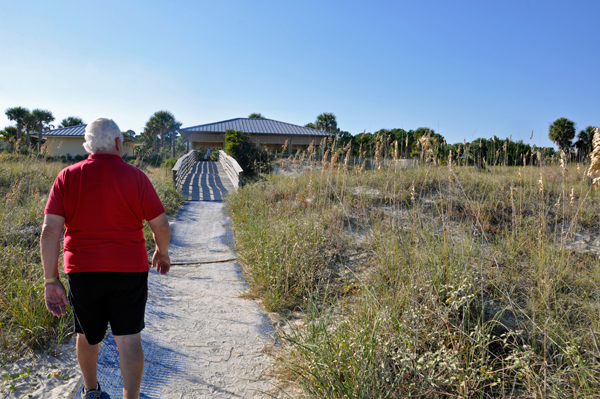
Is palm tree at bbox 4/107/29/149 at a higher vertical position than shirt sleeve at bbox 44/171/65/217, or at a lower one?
higher

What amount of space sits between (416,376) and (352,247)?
2.67m

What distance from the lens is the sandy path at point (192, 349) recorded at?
7.66 feet

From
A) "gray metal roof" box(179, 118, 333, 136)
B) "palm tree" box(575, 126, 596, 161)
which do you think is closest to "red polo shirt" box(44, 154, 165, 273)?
"palm tree" box(575, 126, 596, 161)

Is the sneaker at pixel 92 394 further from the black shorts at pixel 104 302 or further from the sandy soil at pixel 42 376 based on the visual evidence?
the black shorts at pixel 104 302

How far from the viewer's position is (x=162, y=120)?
4909 cm

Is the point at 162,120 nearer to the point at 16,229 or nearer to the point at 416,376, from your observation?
the point at 16,229

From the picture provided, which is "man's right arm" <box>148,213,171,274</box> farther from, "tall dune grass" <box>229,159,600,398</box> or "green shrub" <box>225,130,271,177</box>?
"green shrub" <box>225,130,271,177</box>

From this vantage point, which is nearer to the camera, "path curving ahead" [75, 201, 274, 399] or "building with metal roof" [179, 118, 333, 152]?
"path curving ahead" [75, 201, 274, 399]

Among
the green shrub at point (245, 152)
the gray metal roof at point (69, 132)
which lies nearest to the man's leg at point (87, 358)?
the green shrub at point (245, 152)

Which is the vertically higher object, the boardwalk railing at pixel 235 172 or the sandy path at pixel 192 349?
the boardwalk railing at pixel 235 172

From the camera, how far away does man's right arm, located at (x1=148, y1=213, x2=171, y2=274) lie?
2.09 meters

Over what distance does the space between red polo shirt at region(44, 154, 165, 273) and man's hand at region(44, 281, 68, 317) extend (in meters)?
0.10

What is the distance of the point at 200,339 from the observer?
300cm

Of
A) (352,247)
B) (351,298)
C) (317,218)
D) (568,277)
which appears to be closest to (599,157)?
(568,277)
